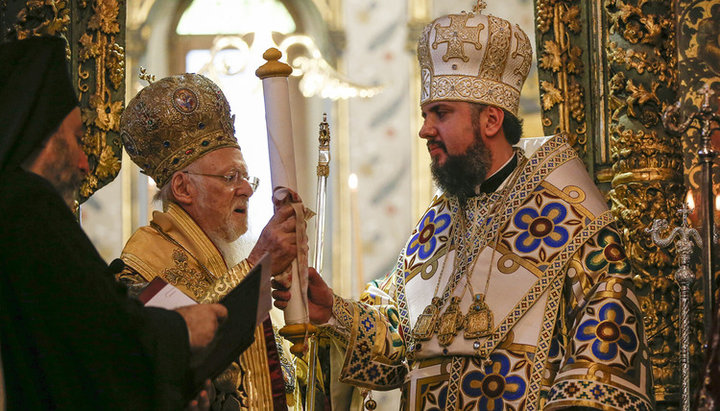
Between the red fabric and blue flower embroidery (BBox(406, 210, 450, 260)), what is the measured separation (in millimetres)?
1192

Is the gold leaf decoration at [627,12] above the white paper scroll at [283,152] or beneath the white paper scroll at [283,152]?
above

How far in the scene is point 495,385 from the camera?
5.01 metres

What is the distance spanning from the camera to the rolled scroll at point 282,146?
14.5 feet

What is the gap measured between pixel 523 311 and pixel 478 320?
0.19 m

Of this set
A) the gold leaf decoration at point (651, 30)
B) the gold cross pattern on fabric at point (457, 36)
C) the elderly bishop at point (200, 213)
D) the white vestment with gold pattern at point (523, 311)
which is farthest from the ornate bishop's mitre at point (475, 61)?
the elderly bishop at point (200, 213)

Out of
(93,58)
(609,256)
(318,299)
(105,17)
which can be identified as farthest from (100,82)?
(609,256)

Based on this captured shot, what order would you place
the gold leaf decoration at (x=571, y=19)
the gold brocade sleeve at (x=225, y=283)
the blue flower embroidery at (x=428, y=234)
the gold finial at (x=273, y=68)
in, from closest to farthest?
the gold brocade sleeve at (x=225, y=283) < the gold finial at (x=273, y=68) < the blue flower embroidery at (x=428, y=234) < the gold leaf decoration at (x=571, y=19)

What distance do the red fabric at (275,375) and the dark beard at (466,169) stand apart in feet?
3.88

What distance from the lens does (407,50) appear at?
317 inches

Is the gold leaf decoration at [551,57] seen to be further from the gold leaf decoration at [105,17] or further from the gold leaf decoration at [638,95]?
the gold leaf decoration at [105,17]

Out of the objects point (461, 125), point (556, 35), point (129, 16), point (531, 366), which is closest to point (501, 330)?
point (531, 366)

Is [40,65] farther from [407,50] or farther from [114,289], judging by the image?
[407,50]

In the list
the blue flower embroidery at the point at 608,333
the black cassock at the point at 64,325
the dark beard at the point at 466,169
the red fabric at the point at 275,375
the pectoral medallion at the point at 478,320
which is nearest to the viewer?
the black cassock at the point at 64,325

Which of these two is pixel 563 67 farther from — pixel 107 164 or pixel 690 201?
pixel 107 164
